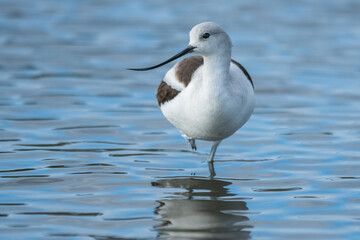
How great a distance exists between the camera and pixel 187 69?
7.67 m

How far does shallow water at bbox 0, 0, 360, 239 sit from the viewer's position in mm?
6137

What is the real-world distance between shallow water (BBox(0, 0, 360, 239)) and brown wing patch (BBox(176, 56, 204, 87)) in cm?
94

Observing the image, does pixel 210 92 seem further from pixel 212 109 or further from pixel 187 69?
pixel 187 69

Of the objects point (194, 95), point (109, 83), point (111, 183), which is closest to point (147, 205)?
point (111, 183)

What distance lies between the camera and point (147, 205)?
258 inches

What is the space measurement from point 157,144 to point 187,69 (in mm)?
1374

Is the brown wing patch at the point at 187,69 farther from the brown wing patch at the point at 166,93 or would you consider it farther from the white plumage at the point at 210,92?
the brown wing patch at the point at 166,93

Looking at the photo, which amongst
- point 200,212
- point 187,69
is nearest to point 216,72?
point 187,69

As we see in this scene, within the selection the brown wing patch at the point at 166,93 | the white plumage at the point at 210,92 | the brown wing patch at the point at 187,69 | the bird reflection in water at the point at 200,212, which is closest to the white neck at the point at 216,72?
the white plumage at the point at 210,92

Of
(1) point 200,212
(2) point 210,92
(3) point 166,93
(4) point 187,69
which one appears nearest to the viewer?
(1) point 200,212

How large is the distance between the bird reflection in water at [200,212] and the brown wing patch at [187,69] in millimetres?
994

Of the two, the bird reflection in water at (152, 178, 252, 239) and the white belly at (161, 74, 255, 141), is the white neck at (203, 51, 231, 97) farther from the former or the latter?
the bird reflection in water at (152, 178, 252, 239)

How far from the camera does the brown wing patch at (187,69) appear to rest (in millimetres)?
7542

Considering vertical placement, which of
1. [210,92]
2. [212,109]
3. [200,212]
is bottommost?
[200,212]
